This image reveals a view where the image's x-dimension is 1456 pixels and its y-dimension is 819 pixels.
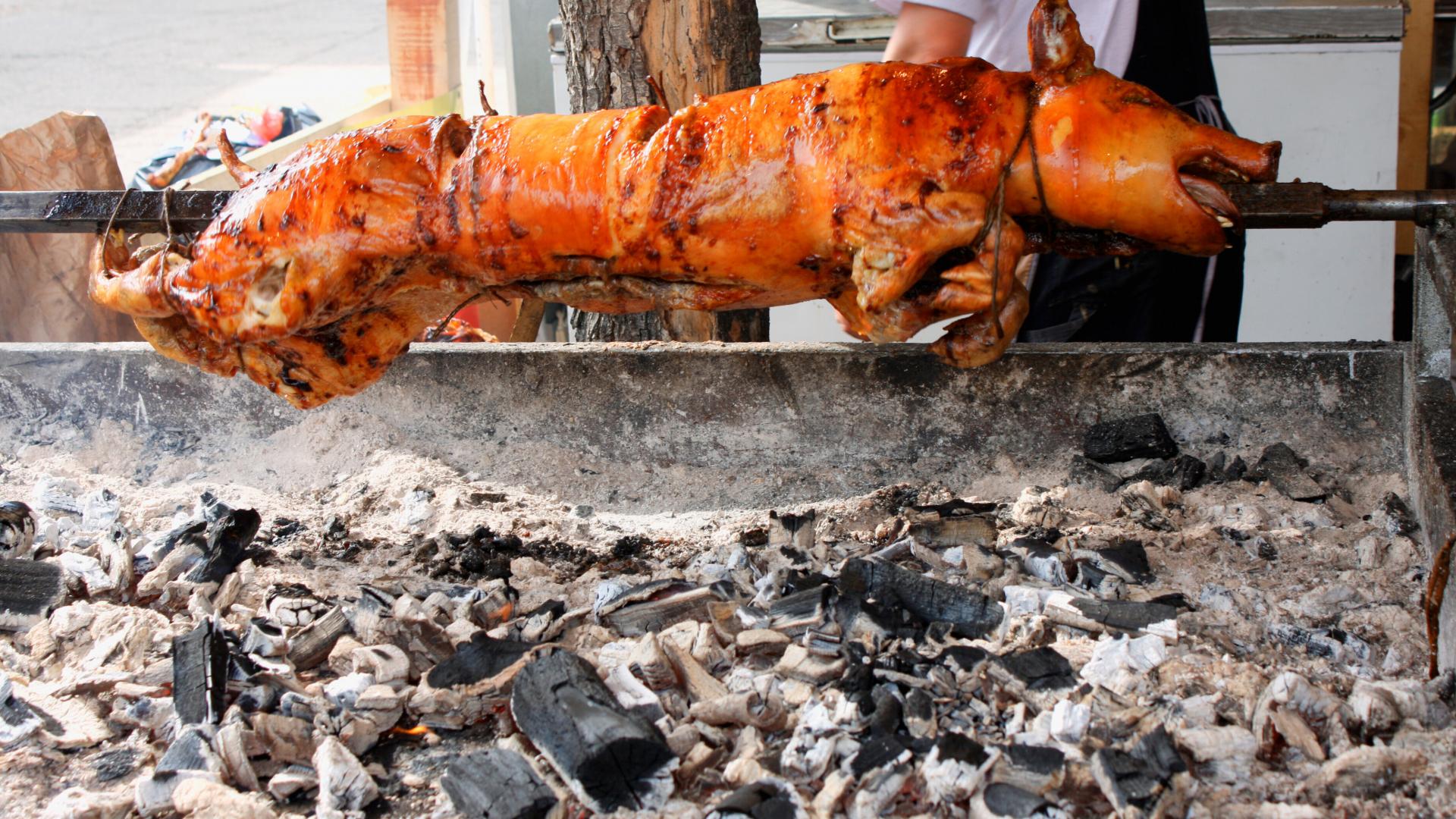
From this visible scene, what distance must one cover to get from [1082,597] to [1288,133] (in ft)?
13.2

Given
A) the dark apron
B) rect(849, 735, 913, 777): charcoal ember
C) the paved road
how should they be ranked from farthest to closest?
the paved road
the dark apron
rect(849, 735, 913, 777): charcoal ember

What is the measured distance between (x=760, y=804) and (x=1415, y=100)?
6124mm

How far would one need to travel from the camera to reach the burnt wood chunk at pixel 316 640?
2.43 m

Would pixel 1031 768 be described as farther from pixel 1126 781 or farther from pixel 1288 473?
pixel 1288 473

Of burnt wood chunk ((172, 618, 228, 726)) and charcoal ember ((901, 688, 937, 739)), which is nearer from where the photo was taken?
charcoal ember ((901, 688, 937, 739))

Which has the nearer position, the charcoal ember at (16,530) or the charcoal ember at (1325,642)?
the charcoal ember at (1325,642)

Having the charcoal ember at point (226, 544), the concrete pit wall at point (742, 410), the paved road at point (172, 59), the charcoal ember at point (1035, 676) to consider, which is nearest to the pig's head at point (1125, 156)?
the charcoal ember at point (1035, 676)

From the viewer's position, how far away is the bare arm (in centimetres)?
320

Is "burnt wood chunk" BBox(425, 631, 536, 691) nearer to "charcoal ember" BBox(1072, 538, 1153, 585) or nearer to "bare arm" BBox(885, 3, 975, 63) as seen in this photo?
"charcoal ember" BBox(1072, 538, 1153, 585)

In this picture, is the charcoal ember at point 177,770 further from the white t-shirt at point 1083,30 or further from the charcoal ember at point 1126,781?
the white t-shirt at point 1083,30

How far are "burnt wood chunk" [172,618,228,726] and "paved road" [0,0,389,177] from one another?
1075 cm

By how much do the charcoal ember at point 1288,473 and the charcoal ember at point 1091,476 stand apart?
369 millimetres

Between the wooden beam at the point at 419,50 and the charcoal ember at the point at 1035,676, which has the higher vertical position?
the wooden beam at the point at 419,50

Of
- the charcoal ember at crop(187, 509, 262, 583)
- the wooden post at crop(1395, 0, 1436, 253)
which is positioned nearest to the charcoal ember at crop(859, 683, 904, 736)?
the charcoal ember at crop(187, 509, 262, 583)
